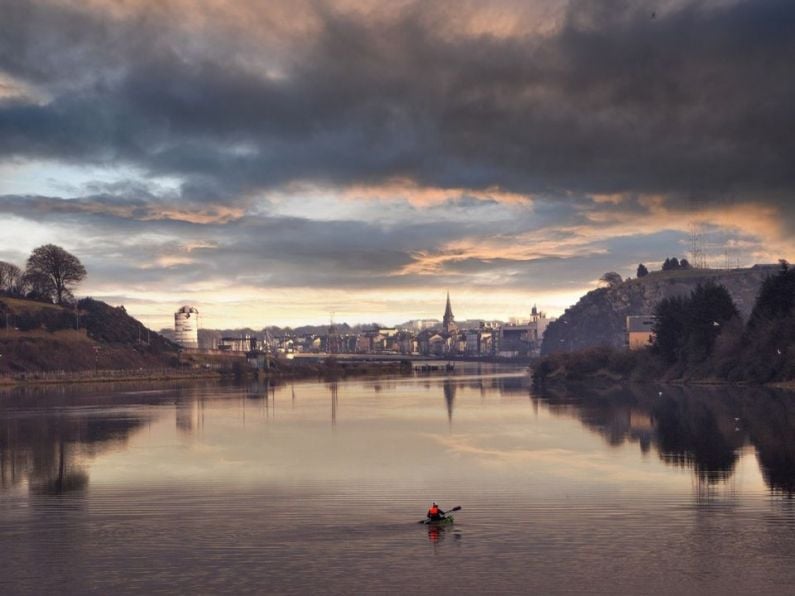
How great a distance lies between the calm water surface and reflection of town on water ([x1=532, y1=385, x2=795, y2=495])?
41cm

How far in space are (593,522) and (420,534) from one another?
7347 mm

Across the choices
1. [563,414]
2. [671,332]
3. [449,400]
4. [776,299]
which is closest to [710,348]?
[671,332]

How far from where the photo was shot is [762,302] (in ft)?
470

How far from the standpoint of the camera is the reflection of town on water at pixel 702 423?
182ft

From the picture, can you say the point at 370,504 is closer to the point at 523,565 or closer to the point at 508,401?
the point at 523,565

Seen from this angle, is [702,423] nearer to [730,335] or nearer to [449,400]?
[449,400]

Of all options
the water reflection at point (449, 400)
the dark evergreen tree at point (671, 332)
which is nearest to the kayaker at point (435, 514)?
the water reflection at point (449, 400)

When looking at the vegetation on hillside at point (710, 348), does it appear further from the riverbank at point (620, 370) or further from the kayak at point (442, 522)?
the kayak at point (442, 522)

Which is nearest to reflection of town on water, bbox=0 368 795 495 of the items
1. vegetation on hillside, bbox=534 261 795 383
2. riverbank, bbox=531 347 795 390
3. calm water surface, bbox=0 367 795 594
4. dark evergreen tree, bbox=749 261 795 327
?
calm water surface, bbox=0 367 795 594

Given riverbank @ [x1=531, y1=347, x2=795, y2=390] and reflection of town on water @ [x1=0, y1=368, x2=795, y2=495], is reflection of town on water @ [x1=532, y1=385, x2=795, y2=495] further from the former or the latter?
riverbank @ [x1=531, y1=347, x2=795, y2=390]

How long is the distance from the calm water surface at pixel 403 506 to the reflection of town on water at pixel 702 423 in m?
0.41

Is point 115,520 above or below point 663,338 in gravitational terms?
below

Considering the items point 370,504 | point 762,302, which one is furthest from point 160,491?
point 762,302

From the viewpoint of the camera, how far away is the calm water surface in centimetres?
3058
